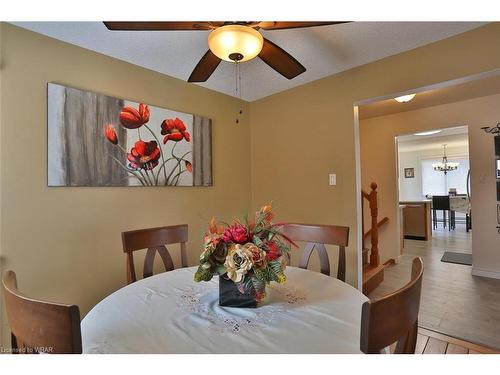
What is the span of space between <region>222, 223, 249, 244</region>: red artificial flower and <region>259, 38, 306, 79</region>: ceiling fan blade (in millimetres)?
1036

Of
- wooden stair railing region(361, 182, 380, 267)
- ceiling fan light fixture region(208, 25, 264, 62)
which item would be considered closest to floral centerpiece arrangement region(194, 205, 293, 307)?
ceiling fan light fixture region(208, 25, 264, 62)

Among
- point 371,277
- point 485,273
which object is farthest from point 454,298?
point 485,273

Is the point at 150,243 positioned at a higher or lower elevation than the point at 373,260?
higher

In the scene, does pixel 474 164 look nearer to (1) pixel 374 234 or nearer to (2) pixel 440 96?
(2) pixel 440 96

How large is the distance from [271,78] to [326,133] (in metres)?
0.76

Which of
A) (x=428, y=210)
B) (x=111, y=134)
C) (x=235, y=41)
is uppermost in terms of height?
(x=235, y=41)

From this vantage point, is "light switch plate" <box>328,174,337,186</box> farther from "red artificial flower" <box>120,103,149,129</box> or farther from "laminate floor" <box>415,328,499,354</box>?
"red artificial flower" <box>120,103,149,129</box>

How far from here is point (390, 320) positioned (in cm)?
51

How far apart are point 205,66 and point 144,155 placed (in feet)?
3.18

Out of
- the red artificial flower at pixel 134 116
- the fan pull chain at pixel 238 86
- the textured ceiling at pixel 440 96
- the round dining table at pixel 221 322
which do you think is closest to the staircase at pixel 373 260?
the textured ceiling at pixel 440 96

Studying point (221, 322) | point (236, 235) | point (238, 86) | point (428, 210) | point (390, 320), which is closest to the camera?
point (390, 320)

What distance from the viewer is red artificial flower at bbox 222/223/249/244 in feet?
3.15

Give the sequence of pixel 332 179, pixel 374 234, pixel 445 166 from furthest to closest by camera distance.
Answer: pixel 445 166 → pixel 374 234 → pixel 332 179

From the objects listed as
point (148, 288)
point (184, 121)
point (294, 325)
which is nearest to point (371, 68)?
point (184, 121)
